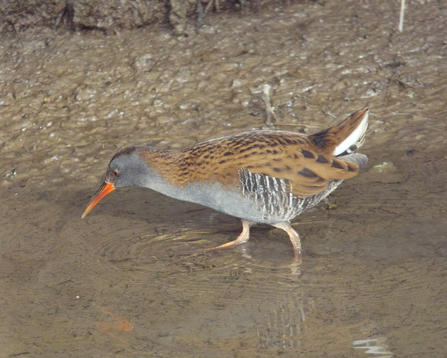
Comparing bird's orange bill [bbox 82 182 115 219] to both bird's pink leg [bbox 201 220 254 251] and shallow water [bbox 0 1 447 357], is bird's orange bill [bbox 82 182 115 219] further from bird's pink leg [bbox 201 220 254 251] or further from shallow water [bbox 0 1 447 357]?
bird's pink leg [bbox 201 220 254 251]

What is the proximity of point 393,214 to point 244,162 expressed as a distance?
1.16 meters

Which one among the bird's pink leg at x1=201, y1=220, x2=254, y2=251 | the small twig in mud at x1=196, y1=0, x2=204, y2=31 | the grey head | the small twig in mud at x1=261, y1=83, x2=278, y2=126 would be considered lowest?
the bird's pink leg at x1=201, y1=220, x2=254, y2=251

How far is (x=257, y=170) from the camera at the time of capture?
142 inches

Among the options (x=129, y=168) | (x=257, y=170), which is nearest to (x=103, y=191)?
(x=129, y=168)

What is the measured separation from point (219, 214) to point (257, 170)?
89 centimetres

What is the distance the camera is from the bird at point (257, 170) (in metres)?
3.64

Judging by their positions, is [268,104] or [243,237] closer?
[243,237]

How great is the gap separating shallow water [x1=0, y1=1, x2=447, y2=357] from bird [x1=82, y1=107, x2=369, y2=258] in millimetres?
380

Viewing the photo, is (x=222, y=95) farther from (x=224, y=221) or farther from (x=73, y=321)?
(x=73, y=321)

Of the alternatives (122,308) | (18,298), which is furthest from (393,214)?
(18,298)

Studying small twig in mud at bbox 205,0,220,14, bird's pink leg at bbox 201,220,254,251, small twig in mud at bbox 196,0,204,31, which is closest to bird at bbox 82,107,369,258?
bird's pink leg at bbox 201,220,254,251

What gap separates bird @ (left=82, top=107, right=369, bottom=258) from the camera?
3.64 m

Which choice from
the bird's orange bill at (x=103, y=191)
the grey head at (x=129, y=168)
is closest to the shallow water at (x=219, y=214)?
the bird's orange bill at (x=103, y=191)

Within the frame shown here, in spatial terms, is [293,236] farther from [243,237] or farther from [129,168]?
[129,168]
